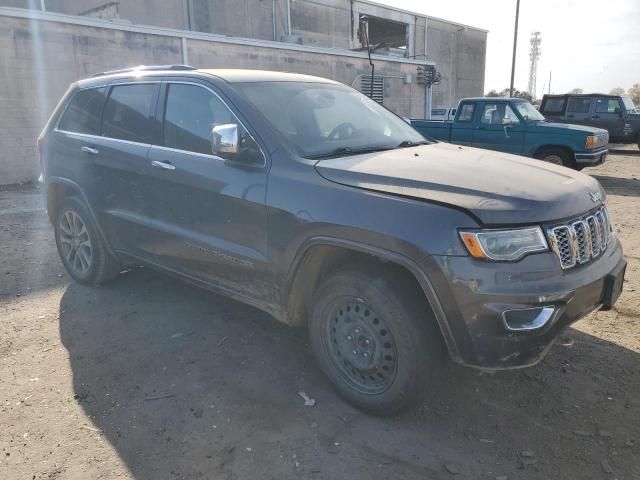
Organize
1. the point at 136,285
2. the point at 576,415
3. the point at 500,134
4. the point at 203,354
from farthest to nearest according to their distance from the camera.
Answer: the point at 500,134 → the point at 136,285 → the point at 203,354 → the point at 576,415

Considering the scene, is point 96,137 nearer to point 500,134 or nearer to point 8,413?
point 8,413

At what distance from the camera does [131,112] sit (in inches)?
159

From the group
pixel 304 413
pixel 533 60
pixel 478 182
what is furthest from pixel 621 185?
pixel 533 60

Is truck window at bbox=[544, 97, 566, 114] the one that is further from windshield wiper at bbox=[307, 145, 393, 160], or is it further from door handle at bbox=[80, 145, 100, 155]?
door handle at bbox=[80, 145, 100, 155]

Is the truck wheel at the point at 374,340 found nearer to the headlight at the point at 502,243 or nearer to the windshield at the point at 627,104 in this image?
the headlight at the point at 502,243

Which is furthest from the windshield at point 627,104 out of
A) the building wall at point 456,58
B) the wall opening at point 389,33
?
the building wall at point 456,58

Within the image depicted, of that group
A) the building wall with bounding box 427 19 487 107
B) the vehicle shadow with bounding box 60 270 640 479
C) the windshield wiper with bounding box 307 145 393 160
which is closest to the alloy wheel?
the vehicle shadow with bounding box 60 270 640 479

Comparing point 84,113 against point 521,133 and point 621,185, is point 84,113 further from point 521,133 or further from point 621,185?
point 621,185

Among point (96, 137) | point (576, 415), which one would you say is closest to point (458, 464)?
point (576, 415)

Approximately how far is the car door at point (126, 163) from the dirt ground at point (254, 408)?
69 centimetres

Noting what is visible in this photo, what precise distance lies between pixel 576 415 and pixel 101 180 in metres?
3.77

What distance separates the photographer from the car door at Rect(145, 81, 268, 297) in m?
3.08

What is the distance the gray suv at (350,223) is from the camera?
93.2 inches

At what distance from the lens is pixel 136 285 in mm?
4844
